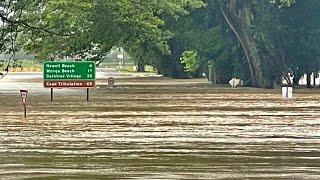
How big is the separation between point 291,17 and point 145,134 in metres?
43.1

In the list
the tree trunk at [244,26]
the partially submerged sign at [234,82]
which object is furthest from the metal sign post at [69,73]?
the partially submerged sign at [234,82]

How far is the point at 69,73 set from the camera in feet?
152

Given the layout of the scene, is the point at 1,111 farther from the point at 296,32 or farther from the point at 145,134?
the point at 296,32

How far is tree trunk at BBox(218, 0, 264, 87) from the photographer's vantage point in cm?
6556

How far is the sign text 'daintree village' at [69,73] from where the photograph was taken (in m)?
46.1

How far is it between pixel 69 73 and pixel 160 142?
24105 mm

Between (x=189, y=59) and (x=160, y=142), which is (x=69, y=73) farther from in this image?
(x=189, y=59)

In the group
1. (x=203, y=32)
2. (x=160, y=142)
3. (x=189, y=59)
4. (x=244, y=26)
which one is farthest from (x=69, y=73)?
(x=189, y=59)

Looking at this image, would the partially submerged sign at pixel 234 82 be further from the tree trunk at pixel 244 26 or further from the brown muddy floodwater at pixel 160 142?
the brown muddy floodwater at pixel 160 142

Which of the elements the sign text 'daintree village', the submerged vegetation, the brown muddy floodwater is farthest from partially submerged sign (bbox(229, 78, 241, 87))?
the brown muddy floodwater

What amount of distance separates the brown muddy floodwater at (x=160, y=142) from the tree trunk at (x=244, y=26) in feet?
87.6

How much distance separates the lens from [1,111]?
36250mm

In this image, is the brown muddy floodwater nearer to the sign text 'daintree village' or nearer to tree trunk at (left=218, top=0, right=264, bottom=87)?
the sign text 'daintree village'

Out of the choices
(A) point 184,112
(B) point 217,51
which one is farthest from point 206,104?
(B) point 217,51
